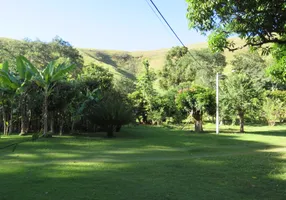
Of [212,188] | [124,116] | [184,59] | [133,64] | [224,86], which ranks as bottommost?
[212,188]

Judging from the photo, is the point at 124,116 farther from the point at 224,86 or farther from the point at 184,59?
the point at 184,59

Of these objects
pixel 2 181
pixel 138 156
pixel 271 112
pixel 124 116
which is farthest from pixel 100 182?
pixel 271 112

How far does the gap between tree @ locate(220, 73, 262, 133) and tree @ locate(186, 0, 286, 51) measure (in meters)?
13.2

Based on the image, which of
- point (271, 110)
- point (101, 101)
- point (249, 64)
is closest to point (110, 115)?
point (101, 101)

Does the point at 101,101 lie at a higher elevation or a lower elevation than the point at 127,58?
lower

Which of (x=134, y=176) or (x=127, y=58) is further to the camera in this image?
(x=127, y=58)

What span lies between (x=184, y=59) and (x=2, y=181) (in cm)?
5053

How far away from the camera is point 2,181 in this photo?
602cm

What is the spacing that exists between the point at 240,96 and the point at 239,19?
46.8 ft

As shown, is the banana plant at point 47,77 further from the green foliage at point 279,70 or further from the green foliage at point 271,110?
the green foliage at point 271,110

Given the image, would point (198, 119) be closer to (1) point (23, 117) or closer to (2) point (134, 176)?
(1) point (23, 117)

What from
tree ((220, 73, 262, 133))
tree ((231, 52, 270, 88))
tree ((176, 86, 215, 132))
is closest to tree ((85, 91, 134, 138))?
tree ((176, 86, 215, 132))

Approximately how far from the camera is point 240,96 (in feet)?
66.6

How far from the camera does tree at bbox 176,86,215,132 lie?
2014 centimetres
